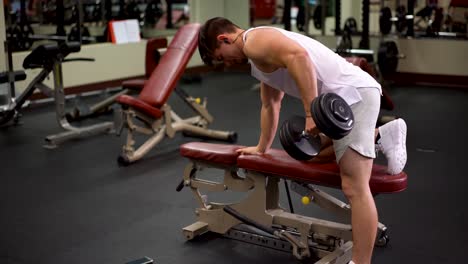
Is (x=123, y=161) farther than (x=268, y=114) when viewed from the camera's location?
Yes

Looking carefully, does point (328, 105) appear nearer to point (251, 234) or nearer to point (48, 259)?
point (251, 234)

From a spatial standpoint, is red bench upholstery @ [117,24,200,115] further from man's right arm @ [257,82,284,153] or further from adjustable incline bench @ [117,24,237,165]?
man's right arm @ [257,82,284,153]

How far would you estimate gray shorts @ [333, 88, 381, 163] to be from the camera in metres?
2.38

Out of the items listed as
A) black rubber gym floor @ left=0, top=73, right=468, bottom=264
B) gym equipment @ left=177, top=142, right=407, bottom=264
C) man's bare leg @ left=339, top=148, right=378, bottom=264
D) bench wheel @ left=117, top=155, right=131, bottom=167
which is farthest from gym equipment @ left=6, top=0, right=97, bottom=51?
man's bare leg @ left=339, top=148, right=378, bottom=264

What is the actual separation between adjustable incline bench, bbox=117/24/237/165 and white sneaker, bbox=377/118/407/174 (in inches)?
86.8

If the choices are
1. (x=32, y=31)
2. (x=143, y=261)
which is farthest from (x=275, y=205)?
(x=32, y=31)

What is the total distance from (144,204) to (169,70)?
1.29 metres

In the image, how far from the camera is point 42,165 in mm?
4480

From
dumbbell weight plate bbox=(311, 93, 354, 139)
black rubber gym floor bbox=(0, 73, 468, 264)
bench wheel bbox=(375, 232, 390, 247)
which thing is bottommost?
black rubber gym floor bbox=(0, 73, 468, 264)

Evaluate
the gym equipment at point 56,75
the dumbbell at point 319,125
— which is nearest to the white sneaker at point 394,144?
the dumbbell at point 319,125

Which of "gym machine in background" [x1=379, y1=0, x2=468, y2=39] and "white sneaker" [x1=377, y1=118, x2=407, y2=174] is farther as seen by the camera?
"gym machine in background" [x1=379, y1=0, x2=468, y2=39]

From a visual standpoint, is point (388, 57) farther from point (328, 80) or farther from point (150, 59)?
point (328, 80)

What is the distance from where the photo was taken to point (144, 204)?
12.0ft

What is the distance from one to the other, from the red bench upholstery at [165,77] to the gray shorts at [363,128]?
228cm
